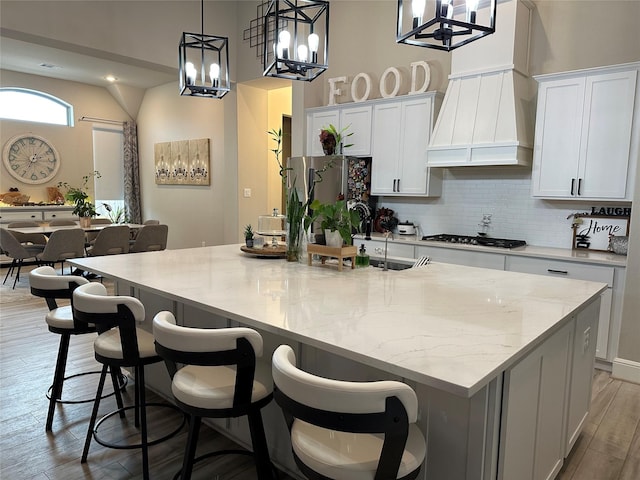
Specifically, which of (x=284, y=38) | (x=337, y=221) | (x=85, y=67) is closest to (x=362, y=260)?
(x=337, y=221)

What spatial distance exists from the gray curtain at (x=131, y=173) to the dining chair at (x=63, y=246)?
3390 millimetres

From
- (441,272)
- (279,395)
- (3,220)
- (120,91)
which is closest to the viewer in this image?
(279,395)

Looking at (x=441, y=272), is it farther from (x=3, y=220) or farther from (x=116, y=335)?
(x=3, y=220)

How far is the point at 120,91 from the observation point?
8.70 m

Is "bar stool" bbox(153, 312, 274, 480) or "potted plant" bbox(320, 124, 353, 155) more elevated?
"potted plant" bbox(320, 124, 353, 155)

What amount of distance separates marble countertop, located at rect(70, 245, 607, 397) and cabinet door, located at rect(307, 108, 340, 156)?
2.83 m

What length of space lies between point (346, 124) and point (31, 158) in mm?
6135

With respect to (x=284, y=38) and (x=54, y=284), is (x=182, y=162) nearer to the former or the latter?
(x=284, y=38)

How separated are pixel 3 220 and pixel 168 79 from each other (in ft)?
11.8

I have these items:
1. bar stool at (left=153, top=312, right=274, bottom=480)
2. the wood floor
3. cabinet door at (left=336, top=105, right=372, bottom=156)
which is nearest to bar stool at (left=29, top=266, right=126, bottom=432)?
the wood floor

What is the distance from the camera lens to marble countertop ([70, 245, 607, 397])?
1.34 m

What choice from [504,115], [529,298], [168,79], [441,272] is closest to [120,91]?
[168,79]

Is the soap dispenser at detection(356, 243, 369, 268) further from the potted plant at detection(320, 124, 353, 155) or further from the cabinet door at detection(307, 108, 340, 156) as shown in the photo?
the cabinet door at detection(307, 108, 340, 156)

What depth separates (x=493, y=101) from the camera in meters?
4.04
